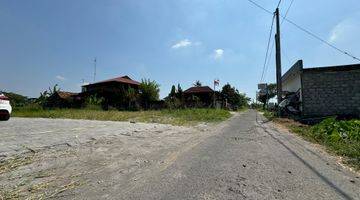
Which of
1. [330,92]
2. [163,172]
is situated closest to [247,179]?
[163,172]

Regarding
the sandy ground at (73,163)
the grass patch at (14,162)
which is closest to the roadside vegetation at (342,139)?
the sandy ground at (73,163)

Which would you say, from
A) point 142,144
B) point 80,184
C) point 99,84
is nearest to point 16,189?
point 80,184

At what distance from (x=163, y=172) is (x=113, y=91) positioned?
4481 centimetres

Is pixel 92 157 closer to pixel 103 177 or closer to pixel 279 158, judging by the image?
pixel 103 177

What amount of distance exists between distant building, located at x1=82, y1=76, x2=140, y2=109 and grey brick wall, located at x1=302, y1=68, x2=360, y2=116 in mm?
27116

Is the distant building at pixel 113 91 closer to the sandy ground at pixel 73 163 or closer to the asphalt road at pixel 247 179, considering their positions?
the sandy ground at pixel 73 163

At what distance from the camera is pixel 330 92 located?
71.5ft

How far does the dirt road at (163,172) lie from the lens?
4.21 metres

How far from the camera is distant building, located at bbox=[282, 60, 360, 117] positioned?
69.5ft

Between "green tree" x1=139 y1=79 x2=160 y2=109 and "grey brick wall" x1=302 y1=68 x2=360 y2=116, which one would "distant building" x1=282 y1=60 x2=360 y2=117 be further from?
"green tree" x1=139 y1=79 x2=160 y2=109

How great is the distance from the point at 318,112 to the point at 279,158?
→ 16899mm

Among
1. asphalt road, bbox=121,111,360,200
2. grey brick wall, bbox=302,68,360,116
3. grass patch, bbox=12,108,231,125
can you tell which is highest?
grey brick wall, bbox=302,68,360,116

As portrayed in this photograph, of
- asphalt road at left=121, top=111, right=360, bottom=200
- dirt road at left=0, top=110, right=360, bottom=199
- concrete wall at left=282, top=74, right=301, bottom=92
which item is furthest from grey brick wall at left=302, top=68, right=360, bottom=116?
asphalt road at left=121, top=111, right=360, bottom=200

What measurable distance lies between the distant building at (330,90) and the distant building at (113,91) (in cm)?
2699
